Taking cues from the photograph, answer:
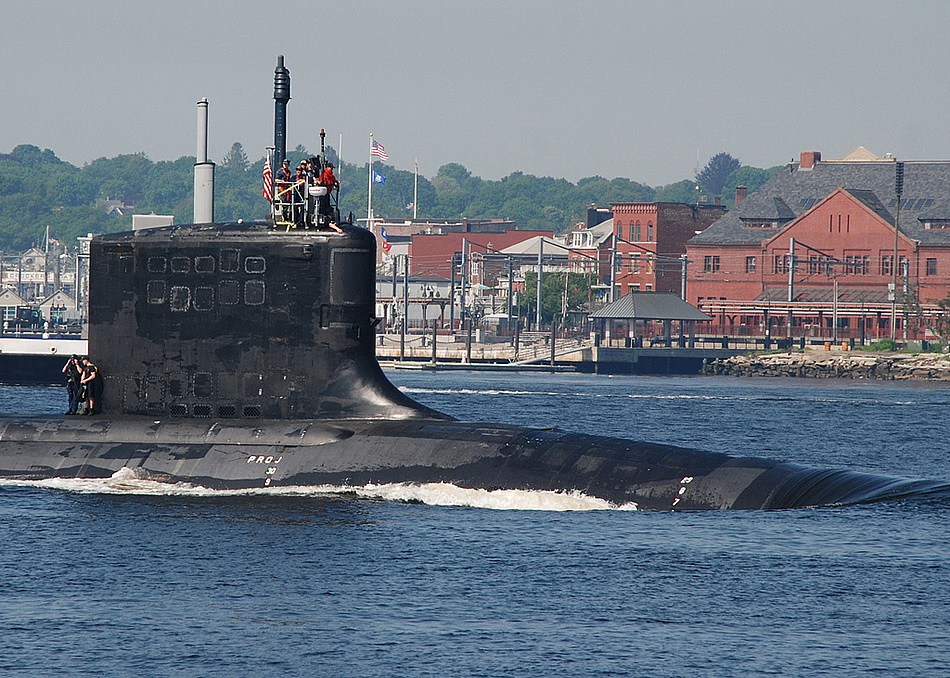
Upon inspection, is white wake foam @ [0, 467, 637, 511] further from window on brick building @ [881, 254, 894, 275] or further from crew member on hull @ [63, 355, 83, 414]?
window on brick building @ [881, 254, 894, 275]

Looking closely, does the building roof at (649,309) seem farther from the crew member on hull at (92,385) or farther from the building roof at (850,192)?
the crew member on hull at (92,385)

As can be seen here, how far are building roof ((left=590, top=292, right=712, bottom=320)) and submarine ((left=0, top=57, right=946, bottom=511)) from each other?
297 ft

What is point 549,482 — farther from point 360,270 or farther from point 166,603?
point 166,603

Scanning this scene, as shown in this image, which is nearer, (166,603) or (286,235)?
→ (166,603)

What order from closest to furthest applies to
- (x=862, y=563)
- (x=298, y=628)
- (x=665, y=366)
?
1. (x=298, y=628)
2. (x=862, y=563)
3. (x=665, y=366)

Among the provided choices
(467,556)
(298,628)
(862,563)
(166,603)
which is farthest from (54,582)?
(862,563)

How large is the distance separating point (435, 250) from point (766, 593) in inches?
6962

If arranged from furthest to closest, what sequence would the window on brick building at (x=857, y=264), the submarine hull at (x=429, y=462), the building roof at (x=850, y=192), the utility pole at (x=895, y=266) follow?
1. the building roof at (x=850, y=192)
2. the window on brick building at (x=857, y=264)
3. the utility pole at (x=895, y=266)
4. the submarine hull at (x=429, y=462)

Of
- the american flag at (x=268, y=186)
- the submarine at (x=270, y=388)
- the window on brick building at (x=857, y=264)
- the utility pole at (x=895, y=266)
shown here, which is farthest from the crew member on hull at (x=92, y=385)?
the window on brick building at (x=857, y=264)

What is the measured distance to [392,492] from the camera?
27016mm

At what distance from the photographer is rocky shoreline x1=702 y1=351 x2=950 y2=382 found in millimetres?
103562

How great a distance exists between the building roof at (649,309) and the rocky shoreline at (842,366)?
22.4 feet

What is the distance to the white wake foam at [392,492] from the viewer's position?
85.7ft

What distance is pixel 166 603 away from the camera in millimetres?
19781
